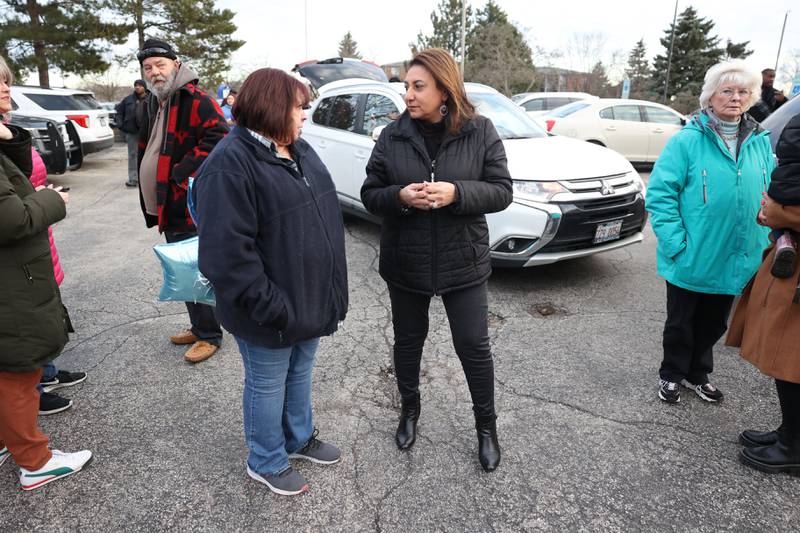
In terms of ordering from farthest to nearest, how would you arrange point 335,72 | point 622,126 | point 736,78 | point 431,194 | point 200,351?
point 335,72
point 622,126
point 200,351
point 736,78
point 431,194

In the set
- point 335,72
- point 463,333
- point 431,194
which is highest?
point 335,72

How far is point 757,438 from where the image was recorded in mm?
2564

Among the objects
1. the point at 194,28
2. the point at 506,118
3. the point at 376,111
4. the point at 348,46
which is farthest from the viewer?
the point at 348,46

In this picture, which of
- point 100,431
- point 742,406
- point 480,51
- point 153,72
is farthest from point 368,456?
point 480,51

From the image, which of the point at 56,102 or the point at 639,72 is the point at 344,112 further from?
the point at 639,72

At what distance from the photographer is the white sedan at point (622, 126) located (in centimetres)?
1110

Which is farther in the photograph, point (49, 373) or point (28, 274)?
point (49, 373)

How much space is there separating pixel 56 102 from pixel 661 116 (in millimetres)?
12834

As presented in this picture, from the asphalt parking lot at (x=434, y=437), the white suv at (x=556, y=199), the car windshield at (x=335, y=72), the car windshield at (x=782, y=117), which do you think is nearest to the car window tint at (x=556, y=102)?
the car windshield at (x=335, y=72)

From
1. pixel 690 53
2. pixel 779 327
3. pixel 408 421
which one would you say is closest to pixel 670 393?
pixel 779 327

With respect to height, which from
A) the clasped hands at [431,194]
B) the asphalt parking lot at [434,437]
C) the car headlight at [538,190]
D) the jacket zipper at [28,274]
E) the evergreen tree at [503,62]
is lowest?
the asphalt parking lot at [434,437]

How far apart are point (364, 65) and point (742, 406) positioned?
11398mm

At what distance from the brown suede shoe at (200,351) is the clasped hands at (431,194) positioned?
2084mm

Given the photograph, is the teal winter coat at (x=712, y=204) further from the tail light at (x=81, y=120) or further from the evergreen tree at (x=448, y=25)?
the evergreen tree at (x=448, y=25)
